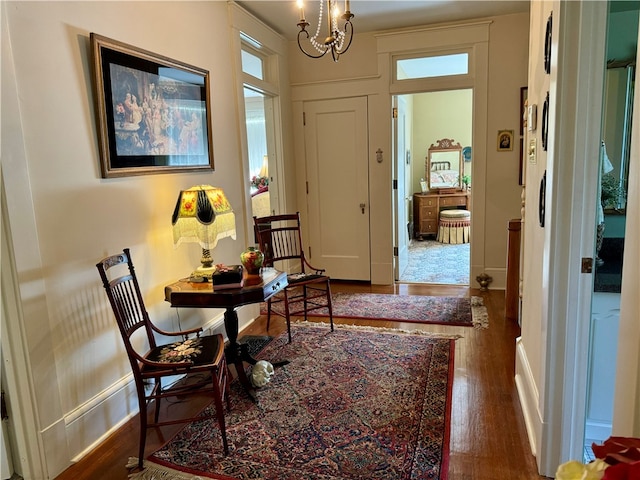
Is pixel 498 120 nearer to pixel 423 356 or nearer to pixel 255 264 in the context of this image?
pixel 423 356

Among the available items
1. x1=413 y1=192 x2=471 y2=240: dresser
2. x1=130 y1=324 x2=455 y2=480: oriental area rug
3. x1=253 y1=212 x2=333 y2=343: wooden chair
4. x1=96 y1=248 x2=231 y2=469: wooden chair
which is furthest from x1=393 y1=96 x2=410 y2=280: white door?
x1=96 y1=248 x2=231 y2=469: wooden chair

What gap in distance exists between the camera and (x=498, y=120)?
14.3 ft

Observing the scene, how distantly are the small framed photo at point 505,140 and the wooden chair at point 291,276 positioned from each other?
2.23 metres

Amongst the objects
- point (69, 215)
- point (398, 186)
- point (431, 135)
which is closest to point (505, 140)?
point (398, 186)

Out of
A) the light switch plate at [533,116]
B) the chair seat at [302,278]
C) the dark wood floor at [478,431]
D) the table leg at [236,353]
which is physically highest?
the light switch plate at [533,116]

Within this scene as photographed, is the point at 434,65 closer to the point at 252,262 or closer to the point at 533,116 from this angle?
the point at 533,116

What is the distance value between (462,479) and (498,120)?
3.58 meters

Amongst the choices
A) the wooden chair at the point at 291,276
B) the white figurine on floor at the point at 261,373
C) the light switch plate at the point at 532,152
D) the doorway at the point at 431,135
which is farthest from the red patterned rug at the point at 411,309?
the doorway at the point at 431,135

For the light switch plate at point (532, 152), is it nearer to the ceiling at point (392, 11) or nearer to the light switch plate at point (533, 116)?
the light switch plate at point (533, 116)

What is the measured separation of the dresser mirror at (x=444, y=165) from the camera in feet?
25.5

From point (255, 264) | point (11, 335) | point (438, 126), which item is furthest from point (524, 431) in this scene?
point (438, 126)

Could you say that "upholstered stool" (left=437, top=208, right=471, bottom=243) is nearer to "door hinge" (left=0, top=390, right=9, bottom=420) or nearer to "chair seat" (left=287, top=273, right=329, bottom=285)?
"chair seat" (left=287, top=273, right=329, bottom=285)

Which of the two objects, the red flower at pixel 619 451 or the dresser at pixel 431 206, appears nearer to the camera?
the red flower at pixel 619 451

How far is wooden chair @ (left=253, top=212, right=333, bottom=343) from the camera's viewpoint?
344 centimetres
